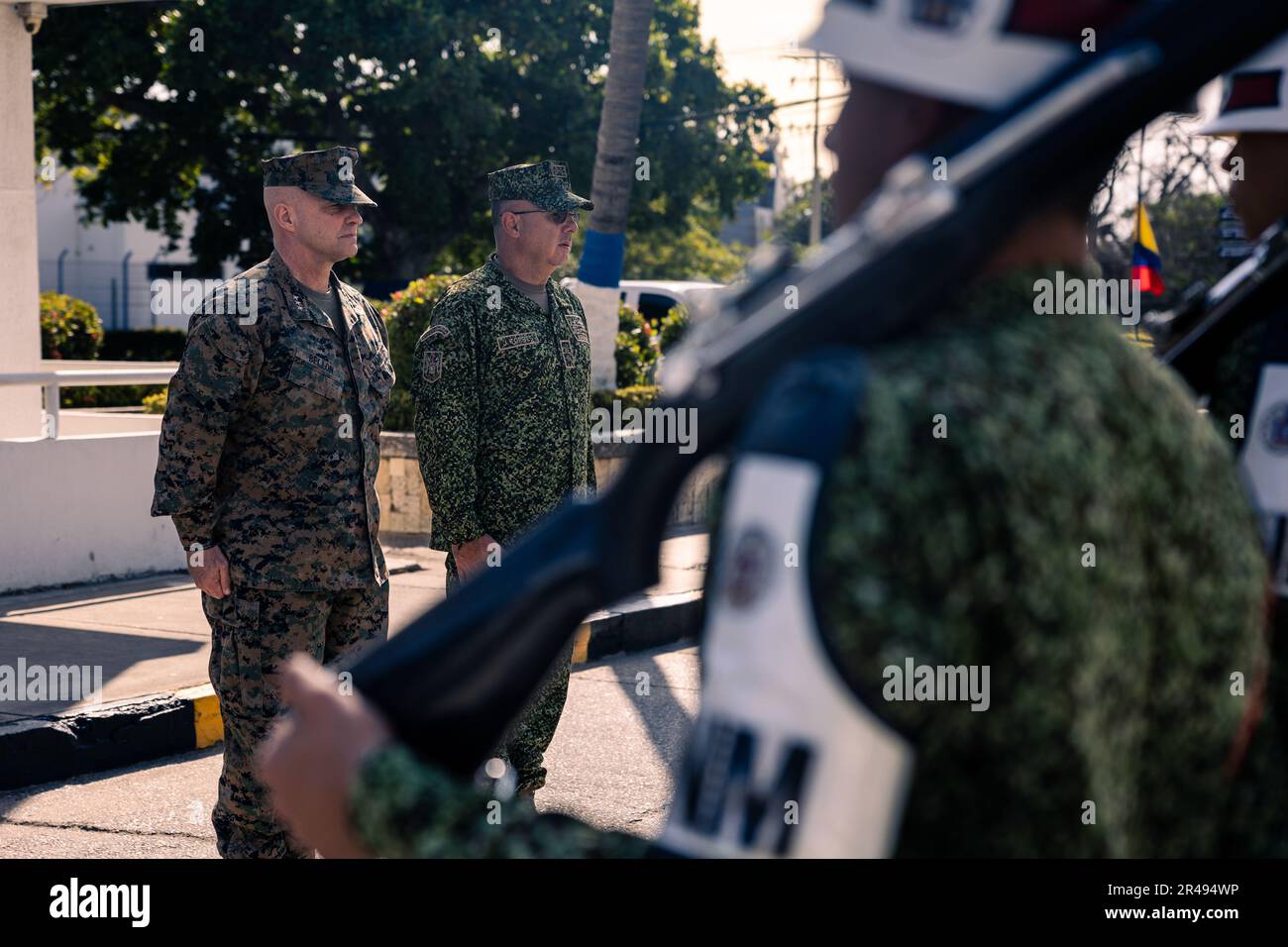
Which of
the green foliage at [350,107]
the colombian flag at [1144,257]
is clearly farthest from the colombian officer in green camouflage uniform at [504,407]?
the green foliage at [350,107]

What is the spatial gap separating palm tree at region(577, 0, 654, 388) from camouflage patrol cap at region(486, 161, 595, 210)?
6.95 meters

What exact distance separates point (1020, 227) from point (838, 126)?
0.22m

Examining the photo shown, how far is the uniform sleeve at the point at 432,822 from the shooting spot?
4.22 ft

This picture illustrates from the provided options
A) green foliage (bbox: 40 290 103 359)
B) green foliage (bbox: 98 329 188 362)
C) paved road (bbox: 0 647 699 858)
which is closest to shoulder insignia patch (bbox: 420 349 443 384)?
paved road (bbox: 0 647 699 858)

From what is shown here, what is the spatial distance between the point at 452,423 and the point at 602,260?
7860mm

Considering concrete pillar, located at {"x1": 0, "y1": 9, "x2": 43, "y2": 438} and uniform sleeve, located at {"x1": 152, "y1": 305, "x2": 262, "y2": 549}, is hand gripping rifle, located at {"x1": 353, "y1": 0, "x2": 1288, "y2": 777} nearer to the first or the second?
uniform sleeve, located at {"x1": 152, "y1": 305, "x2": 262, "y2": 549}

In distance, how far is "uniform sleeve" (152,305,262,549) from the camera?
437 centimetres

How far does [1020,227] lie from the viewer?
4.09 ft

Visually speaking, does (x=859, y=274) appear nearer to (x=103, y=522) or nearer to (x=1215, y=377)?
(x=1215, y=377)

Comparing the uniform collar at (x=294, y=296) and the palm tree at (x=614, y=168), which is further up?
the palm tree at (x=614, y=168)

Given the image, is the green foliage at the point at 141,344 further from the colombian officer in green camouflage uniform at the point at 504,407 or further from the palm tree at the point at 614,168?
the colombian officer in green camouflage uniform at the point at 504,407

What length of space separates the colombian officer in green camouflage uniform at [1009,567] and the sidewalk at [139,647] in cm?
386

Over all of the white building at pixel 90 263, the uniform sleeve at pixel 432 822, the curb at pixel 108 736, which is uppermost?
the white building at pixel 90 263
